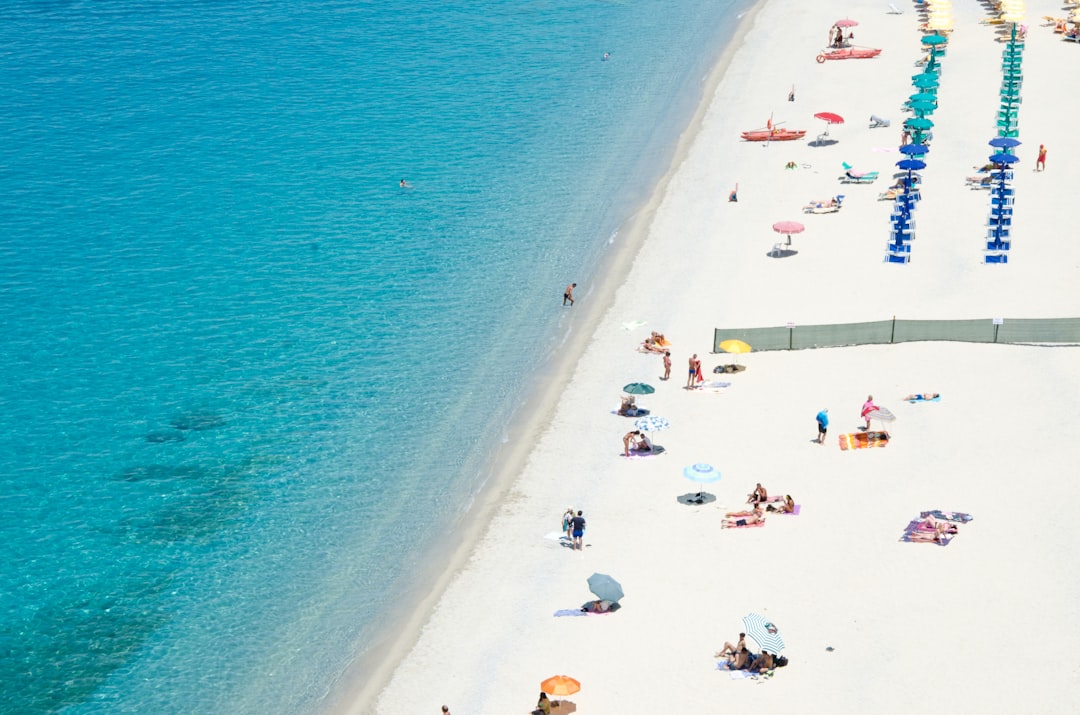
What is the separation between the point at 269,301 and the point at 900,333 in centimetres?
2705

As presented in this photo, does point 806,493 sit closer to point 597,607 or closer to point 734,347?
point 597,607

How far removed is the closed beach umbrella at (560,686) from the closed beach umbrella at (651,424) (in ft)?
41.4

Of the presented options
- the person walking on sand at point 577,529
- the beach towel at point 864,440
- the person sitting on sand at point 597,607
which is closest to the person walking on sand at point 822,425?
the beach towel at point 864,440

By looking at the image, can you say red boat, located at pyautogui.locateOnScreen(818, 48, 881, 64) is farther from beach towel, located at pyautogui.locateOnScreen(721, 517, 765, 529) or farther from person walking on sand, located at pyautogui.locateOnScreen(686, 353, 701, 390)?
beach towel, located at pyautogui.locateOnScreen(721, 517, 765, 529)

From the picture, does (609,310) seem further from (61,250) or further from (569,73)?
(569,73)

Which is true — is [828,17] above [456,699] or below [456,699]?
above

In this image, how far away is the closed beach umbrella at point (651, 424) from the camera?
138ft

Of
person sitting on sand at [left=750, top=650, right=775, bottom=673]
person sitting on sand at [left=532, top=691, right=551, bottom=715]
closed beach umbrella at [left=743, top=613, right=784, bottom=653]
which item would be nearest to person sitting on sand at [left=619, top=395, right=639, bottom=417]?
closed beach umbrella at [left=743, top=613, right=784, bottom=653]

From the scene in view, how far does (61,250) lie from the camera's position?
62.2 m

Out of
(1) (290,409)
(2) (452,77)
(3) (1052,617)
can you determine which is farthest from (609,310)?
(2) (452,77)

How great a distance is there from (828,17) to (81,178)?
55.6 meters

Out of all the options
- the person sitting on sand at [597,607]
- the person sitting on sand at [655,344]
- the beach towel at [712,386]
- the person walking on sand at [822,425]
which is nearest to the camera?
the person sitting on sand at [597,607]

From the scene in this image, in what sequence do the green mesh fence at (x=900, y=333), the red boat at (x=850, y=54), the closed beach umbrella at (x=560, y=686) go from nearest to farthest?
1. the closed beach umbrella at (x=560, y=686)
2. the green mesh fence at (x=900, y=333)
3. the red boat at (x=850, y=54)

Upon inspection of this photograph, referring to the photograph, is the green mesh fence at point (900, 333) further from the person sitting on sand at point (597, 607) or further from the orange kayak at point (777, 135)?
the orange kayak at point (777, 135)
